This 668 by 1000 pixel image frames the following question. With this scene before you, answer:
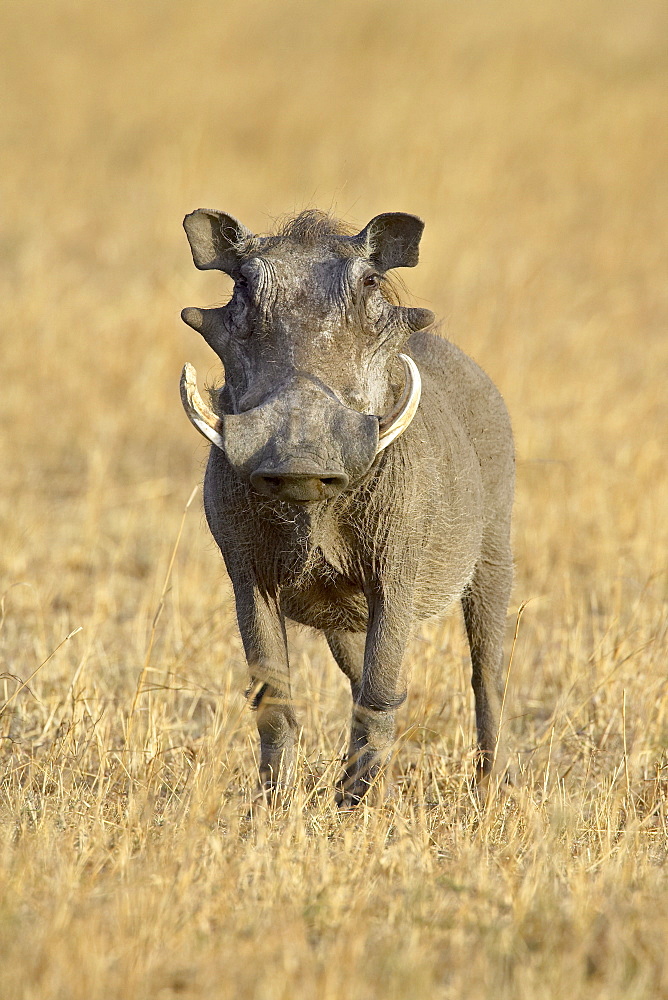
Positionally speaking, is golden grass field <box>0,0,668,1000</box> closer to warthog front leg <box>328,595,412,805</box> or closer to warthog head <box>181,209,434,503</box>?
warthog front leg <box>328,595,412,805</box>

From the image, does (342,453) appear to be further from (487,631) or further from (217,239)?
(487,631)

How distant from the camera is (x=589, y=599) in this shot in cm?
675

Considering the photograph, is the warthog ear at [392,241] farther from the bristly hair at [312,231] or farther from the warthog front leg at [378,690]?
the warthog front leg at [378,690]

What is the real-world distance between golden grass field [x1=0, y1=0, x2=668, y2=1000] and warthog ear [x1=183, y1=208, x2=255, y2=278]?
544 millimetres

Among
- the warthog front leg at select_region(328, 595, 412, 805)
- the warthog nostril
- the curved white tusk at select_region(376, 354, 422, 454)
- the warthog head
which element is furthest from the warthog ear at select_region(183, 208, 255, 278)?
the warthog front leg at select_region(328, 595, 412, 805)

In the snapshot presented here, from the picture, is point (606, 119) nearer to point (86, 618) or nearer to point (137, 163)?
point (137, 163)

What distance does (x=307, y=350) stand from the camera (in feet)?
11.7

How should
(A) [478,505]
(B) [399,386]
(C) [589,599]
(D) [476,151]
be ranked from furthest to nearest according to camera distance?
(D) [476,151]
(C) [589,599]
(A) [478,505]
(B) [399,386]

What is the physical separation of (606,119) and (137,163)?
6.14m

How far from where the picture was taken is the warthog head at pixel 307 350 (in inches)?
129

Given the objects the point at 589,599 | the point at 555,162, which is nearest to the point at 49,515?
the point at 589,599

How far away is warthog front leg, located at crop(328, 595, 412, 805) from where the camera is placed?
3809 millimetres

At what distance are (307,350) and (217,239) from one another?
675 mm

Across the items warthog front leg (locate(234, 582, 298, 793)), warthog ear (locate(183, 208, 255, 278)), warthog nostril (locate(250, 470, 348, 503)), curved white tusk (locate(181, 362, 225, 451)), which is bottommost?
warthog front leg (locate(234, 582, 298, 793))
